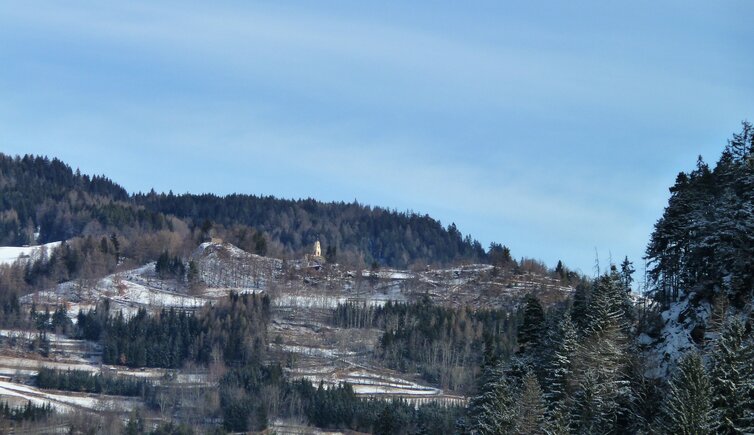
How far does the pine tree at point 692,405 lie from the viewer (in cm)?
6084

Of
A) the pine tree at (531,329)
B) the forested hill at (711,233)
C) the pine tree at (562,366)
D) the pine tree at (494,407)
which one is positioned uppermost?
the forested hill at (711,233)

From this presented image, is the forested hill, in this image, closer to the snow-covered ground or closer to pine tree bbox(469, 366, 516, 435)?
pine tree bbox(469, 366, 516, 435)

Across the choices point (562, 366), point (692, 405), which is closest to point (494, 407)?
point (562, 366)

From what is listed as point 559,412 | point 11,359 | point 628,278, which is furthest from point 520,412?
point 11,359

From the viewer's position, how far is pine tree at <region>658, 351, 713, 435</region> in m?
60.8

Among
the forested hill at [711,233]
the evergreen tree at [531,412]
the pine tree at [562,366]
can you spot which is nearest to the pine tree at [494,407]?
the evergreen tree at [531,412]

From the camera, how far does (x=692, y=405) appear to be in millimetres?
61219

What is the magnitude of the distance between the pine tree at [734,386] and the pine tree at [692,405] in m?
0.85

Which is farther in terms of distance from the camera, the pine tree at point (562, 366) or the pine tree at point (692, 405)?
the pine tree at point (562, 366)

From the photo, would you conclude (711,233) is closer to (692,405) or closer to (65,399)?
(692,405)

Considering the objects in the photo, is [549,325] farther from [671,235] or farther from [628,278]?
[628,278]

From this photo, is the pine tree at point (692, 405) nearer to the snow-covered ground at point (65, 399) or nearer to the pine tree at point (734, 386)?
the pine tree at point (734, 386)

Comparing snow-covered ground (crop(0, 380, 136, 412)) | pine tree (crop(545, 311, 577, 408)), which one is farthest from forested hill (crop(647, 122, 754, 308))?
snow-covered ground (crop(0, 380, 136, 412))

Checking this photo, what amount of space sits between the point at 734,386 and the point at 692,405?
317 centimetres
